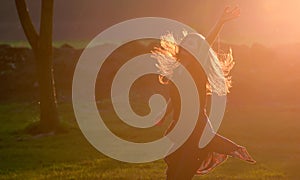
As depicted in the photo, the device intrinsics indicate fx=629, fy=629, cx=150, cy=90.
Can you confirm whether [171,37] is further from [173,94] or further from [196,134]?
[196,134]

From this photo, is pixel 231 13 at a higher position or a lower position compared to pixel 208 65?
higher

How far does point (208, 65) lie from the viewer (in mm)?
7426

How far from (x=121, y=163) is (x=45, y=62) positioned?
6247 millimetres

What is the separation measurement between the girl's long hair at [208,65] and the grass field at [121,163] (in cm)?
575

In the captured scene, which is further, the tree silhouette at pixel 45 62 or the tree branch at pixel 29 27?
the tree branch at pixel 29 27

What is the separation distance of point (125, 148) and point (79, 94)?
13342 millimetres

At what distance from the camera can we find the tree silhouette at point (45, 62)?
1972cm

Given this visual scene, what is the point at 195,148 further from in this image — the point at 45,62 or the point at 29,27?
the point at 29,27

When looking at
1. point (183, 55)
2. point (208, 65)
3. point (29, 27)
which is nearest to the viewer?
point (208, 65)

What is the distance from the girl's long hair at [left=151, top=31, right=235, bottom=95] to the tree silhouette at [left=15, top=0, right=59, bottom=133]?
12.5 m

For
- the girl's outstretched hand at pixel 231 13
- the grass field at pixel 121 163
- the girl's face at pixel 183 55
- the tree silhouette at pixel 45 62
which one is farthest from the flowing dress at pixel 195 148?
the tree silhouette at pixel 45 62

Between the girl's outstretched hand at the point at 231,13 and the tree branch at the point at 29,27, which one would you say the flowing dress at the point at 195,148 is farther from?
the tree branch at the point at 29,27

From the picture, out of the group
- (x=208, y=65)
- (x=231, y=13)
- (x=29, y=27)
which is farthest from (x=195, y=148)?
(x=29, y=27)

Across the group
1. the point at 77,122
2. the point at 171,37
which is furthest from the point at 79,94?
the point at 171,37
